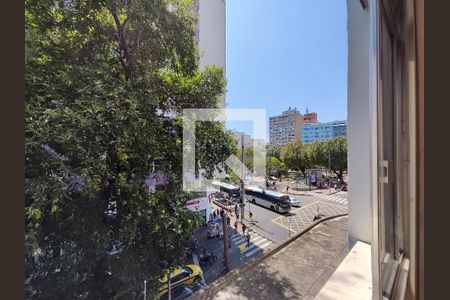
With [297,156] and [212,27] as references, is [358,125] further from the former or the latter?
[297,156]

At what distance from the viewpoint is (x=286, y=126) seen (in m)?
40.3

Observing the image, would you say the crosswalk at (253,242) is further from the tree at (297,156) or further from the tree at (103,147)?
the tree at (297,156)

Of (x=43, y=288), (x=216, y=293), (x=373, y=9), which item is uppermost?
(x=373, y=9)

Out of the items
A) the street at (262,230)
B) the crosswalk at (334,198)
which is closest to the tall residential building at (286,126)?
the crosswalk at (334,198)

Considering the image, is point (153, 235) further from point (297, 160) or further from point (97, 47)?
point (297, 160)

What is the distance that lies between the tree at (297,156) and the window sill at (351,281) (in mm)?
15327

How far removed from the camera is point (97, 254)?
1601 millimetres

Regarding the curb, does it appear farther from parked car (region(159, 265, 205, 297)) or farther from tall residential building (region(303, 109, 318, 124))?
tall residential building (region(303, 109, 318, 124))

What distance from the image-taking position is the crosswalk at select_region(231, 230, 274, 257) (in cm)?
661

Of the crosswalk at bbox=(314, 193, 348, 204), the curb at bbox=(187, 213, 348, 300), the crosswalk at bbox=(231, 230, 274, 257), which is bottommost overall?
the crosswalk at bbox=(231, 230, 274, 257)

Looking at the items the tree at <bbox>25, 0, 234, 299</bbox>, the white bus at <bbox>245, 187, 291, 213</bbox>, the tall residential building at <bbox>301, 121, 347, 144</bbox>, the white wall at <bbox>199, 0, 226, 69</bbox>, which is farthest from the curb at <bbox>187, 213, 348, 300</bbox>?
the tall residential building at <bbox>301, 121, 347, 144</bbox>

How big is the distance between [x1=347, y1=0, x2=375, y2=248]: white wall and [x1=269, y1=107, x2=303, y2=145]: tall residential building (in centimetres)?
3632

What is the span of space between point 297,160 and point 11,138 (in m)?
18.2

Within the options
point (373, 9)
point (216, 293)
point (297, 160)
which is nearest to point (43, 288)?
point (216, 293)
